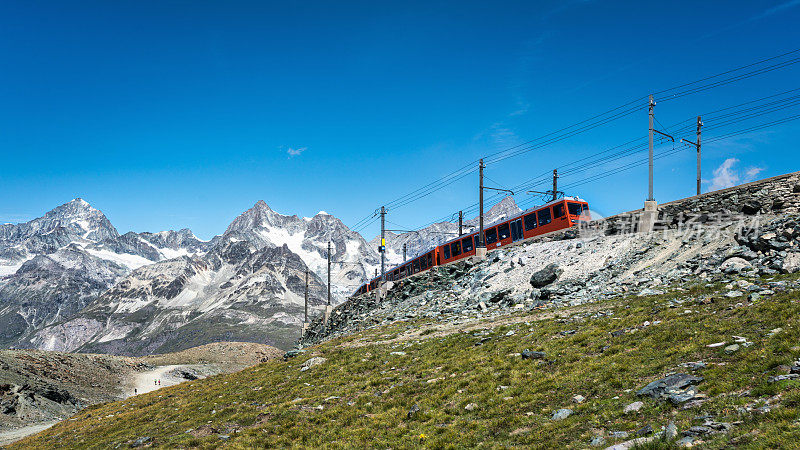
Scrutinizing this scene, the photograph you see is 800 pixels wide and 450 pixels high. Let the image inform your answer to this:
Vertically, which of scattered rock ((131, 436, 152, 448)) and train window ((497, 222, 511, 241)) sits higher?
train window ((497, 222, 511, 241))

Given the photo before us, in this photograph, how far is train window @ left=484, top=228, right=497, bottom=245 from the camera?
57812 mm

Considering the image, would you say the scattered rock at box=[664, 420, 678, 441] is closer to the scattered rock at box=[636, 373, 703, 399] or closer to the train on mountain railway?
the scattered rock at box=[636, 373, 703, 399]

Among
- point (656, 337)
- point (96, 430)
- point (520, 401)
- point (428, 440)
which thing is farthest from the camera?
point (96, 430)

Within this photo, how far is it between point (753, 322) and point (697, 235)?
18.1 m

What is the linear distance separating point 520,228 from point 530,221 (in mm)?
1787

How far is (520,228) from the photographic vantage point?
54.0m

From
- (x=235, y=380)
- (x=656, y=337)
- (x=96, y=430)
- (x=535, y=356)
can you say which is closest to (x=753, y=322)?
(x=656, y=337)

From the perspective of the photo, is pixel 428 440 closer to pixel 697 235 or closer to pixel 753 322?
pixel 753 322

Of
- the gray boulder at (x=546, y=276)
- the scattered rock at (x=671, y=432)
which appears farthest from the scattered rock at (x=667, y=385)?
the gray boulder at (x=546, y=276)

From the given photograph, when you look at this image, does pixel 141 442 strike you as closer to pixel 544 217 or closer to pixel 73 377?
pixel 544 217

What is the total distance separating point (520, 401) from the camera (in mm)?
14742

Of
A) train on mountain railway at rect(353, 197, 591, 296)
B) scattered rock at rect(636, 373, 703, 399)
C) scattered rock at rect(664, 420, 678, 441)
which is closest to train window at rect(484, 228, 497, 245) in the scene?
train on mountain railway at rect(353, 197, 591, 296)

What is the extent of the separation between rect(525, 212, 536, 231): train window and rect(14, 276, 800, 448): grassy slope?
2712cm

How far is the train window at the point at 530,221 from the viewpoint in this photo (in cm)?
5216
